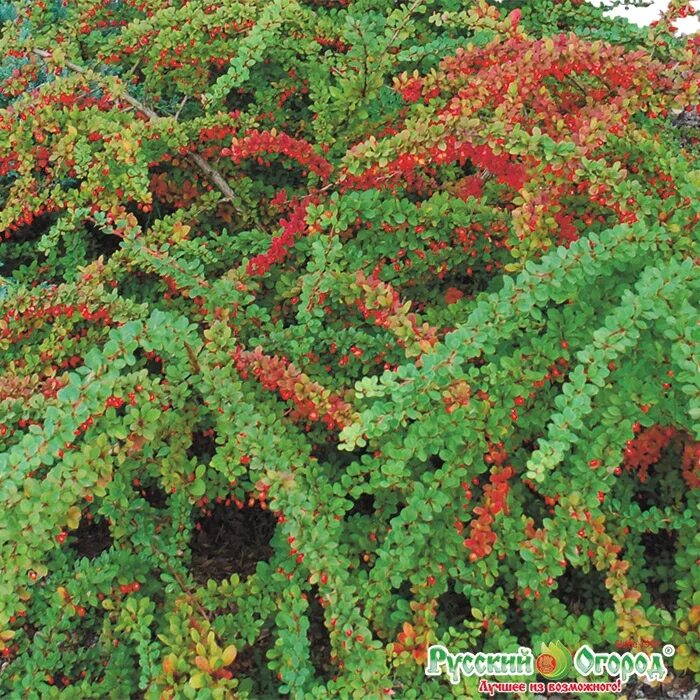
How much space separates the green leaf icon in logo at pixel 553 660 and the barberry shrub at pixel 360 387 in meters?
0.04

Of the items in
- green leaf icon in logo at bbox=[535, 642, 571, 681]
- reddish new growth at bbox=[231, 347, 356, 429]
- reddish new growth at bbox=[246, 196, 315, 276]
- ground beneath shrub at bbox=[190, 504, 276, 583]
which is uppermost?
reddish new growth at bbox=[246, 196, 315, 276]

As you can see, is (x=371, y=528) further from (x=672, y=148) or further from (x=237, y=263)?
(x=672, y=148)

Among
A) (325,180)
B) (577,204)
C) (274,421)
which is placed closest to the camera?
(274,421)

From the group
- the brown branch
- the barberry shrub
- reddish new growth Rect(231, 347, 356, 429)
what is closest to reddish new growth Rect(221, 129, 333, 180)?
the barberry shrub

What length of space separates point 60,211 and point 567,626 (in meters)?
2.19

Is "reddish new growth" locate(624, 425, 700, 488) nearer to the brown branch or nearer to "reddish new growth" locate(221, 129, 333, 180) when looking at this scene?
"reddish new growth" locate(221, 129, 333, 180)

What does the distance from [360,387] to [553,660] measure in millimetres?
714

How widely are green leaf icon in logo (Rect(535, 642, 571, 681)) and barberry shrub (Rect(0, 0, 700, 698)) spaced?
37 mm

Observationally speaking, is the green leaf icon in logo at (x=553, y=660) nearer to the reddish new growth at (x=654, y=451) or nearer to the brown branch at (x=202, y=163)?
the reddish new growth at (x=654, y=451)

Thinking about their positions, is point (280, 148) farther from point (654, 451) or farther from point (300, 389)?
point (654, 451)

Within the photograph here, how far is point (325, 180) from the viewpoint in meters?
2.29

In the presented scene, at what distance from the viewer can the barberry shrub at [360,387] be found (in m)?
1.51

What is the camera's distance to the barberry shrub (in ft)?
4.97

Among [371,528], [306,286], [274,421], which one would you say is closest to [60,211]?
[306,286]
